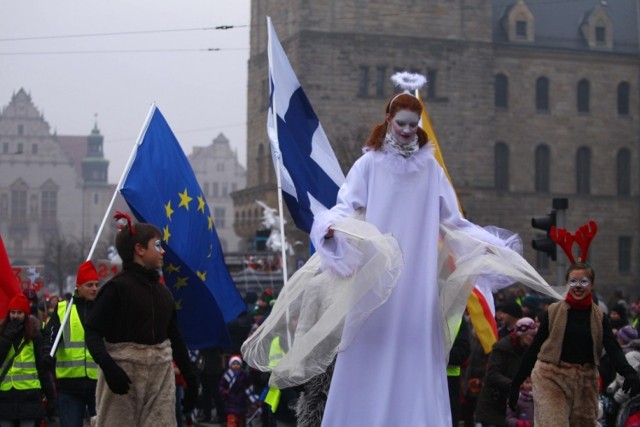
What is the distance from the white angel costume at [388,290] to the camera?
7.67 m

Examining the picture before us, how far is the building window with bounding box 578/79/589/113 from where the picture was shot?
78.2 metres

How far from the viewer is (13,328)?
472 inches

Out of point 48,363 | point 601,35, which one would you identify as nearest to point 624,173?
point 601,35

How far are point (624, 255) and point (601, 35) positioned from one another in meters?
11.6

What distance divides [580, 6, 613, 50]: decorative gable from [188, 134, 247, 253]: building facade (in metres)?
77.8

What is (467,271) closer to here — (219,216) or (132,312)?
(132,312)

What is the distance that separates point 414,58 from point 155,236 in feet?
209

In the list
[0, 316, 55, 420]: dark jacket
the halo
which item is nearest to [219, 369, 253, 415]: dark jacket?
[0, 316, 55, 420]: dark jacket

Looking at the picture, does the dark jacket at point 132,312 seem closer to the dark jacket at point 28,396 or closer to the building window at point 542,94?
the dark jacket at point 28,396

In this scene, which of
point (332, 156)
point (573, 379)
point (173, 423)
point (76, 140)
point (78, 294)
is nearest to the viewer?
point (173, 423)

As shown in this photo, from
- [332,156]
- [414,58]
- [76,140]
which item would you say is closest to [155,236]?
[332,156]

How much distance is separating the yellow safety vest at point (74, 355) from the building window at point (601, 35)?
232ft

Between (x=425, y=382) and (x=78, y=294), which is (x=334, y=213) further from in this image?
(x=78, y=294)

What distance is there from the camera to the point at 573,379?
9.63m
